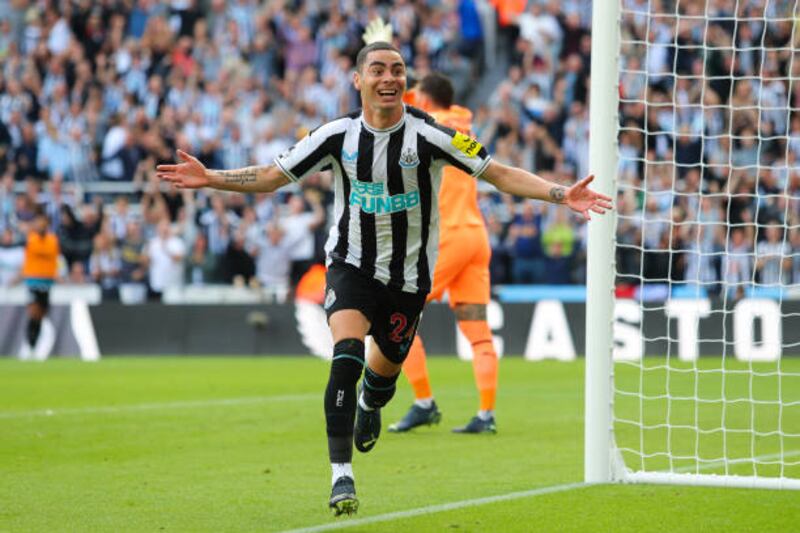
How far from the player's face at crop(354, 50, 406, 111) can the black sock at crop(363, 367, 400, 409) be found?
1589 mm

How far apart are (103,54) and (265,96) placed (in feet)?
11.0

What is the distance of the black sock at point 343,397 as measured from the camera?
22.1 ft

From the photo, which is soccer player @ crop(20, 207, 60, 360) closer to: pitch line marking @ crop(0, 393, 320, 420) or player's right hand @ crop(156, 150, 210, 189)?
pitch line marking @ crop(0, 393, 320, 420)

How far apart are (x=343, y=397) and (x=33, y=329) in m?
14.5

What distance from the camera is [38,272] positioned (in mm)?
20203

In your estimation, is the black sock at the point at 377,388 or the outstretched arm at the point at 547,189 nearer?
the outstretched arm at the point at 547,189

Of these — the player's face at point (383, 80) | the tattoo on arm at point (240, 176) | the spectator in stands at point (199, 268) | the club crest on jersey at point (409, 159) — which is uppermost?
the player's face at point (383, 80)

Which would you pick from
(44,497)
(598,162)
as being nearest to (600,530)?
(598,162)

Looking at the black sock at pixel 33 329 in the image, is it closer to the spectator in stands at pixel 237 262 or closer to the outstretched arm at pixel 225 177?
the spectator in stands at pixel 237 262

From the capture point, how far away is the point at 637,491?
7688 mm

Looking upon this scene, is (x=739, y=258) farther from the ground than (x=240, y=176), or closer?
closer

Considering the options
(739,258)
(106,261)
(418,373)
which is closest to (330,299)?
(418,373)

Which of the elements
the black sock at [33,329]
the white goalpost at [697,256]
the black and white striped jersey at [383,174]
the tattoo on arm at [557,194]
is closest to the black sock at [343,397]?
the black and white striped jersey at [383,174]

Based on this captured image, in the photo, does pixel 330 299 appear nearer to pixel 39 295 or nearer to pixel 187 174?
pixel 187 174
